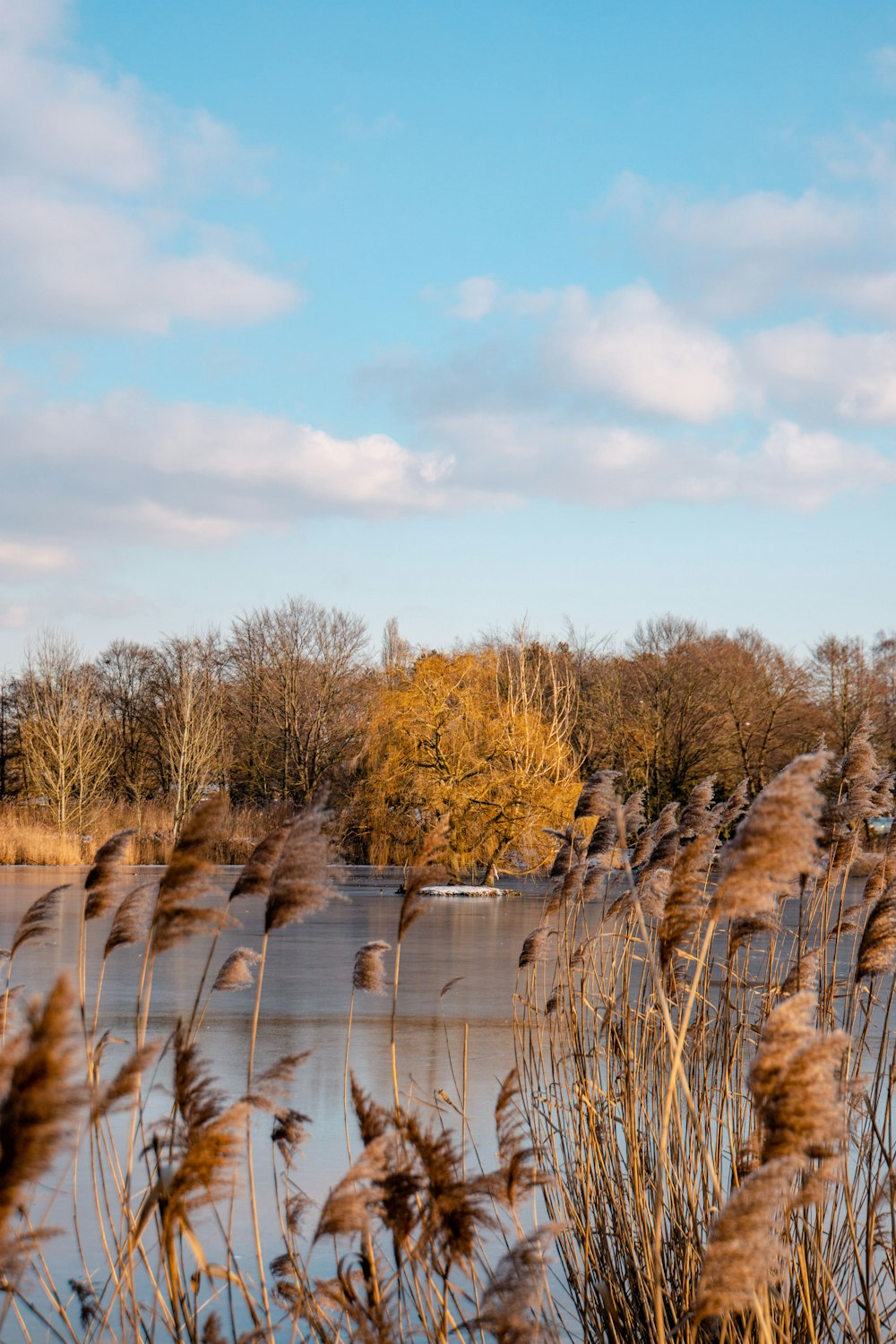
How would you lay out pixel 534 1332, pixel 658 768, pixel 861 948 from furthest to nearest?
pixel 658 768
pixel 861 948
pixel 534 1332

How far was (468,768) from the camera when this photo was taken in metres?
29.6

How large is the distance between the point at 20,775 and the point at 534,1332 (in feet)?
169

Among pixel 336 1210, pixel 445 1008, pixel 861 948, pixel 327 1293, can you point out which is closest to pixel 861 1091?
pixel 861 948

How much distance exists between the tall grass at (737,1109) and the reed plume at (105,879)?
1.26 meters

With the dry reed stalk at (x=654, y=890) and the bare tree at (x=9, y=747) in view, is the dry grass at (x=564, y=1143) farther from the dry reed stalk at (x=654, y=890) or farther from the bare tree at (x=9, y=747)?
the bare tree at (x=9, y=747)

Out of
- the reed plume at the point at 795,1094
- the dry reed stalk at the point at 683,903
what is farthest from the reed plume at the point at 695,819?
the reed plume at the point at 795,1094

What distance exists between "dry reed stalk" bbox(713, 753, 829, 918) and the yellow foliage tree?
2622 cm

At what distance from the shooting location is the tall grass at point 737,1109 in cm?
185

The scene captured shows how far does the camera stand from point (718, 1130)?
3.46m

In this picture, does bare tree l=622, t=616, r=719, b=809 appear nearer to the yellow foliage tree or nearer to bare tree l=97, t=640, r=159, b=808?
the yellow foliage tree

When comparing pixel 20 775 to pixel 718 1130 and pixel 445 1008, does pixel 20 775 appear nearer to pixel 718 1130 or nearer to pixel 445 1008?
pixel 445 1008

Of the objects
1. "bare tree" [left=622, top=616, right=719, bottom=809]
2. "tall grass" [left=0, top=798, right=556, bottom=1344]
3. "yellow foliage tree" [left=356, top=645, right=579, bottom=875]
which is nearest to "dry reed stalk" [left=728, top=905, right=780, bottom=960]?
"tall grass" [left=0, top=798, right=556, bottom=1344]

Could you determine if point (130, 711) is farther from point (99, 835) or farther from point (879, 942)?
point (879, 942)

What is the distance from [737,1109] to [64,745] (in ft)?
127
